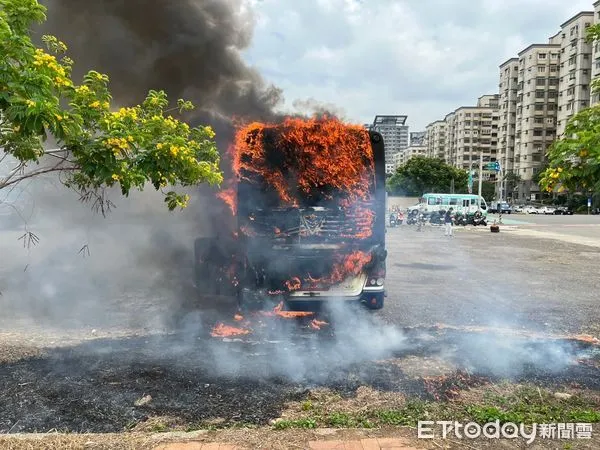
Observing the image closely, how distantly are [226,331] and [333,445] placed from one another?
2961mm

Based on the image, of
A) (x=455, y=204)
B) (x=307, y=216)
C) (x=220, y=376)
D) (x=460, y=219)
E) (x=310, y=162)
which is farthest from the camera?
(x=455, y=204)

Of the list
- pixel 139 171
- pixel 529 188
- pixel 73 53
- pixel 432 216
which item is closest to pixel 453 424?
pixel 139 171

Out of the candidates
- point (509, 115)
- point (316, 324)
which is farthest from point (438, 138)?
point (316, 324)

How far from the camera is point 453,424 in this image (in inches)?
130

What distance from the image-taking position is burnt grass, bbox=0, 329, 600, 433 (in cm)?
353

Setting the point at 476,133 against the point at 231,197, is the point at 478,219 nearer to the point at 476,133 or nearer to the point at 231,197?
the point at 231,197

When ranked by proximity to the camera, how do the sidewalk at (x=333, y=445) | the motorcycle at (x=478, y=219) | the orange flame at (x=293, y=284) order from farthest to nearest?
the motorcycle at (x=478, y=219), the orange flame at (x=293, y=284), the sidewalk at (x=333, y=445)

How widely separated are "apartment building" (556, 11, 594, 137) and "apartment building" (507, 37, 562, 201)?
3907 millimetres

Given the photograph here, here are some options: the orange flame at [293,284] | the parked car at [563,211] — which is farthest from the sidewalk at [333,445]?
the parked car at [563,211]

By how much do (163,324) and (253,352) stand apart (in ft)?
5.74

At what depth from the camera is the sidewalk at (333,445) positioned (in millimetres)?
2932

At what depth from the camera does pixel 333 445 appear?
297cm

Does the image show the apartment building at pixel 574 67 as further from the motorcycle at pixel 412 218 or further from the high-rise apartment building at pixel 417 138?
the high-rise apartment building at pixel 417 138

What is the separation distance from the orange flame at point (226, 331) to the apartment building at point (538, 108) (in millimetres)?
84803
